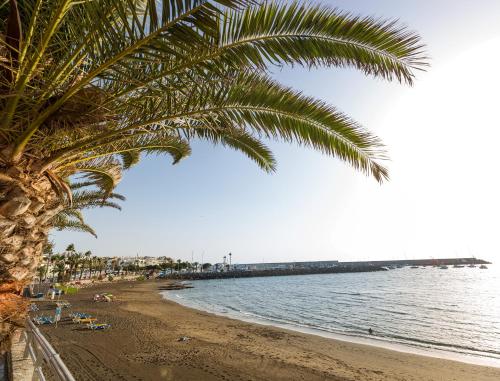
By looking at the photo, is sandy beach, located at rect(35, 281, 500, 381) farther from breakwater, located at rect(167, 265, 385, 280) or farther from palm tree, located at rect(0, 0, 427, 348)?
breakwater, located at rect(167, 265, 385, 280)

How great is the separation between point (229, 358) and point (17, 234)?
10.1 meters

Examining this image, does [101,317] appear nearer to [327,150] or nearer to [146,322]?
[146,322]

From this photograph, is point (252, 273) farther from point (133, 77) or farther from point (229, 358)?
point (133, 77)

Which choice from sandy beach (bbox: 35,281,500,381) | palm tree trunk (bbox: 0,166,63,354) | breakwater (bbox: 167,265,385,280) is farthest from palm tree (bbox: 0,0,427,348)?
breakwater (bbox: 167,265,385,280)

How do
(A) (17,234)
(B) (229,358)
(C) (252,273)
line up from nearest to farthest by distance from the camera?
(A) (17,234)
(B) (229,358)
(C) (252,273)

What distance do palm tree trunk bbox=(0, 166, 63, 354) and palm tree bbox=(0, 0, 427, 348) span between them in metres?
0.01

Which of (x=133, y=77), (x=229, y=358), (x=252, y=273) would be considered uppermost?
(x=133, y=77)

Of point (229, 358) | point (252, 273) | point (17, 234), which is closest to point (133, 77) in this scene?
point (17, 234)

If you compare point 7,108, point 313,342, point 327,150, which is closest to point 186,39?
point 7,108

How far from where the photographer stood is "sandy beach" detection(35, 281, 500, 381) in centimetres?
891

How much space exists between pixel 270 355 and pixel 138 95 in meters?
11.5

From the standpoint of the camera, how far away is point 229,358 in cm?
1088

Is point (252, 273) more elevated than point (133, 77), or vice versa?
point (133, 77)

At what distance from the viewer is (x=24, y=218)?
2924 millimetres
